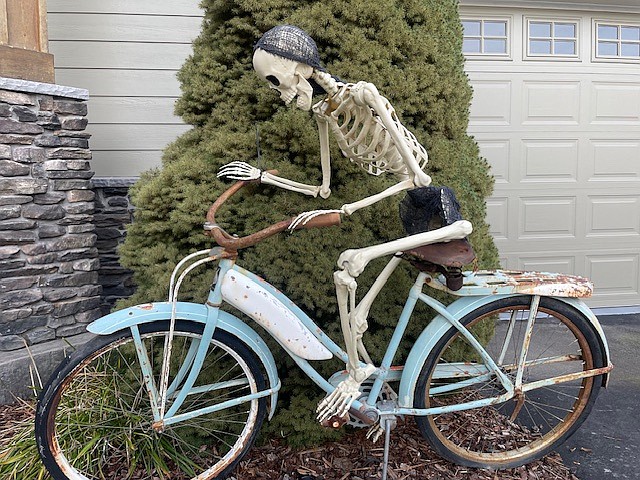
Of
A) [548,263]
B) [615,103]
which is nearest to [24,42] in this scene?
[548,263]

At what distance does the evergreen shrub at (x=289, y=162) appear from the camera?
250 centimetres

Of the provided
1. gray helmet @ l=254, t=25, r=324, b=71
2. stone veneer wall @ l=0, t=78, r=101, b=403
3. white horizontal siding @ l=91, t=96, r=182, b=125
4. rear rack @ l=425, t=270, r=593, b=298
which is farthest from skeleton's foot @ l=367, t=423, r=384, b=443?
white horizontal siding @ l=91, t=96, r=182, b=125

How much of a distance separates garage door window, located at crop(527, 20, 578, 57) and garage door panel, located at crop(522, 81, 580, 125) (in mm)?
274

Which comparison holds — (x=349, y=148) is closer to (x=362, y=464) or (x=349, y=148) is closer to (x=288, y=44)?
(x=288, y=44)

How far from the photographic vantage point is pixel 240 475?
2350mm

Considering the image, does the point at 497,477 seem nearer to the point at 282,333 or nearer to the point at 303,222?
the point at 282,333

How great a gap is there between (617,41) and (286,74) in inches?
165

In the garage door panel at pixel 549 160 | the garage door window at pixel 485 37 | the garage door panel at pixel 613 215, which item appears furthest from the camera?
the garage door panel at pixel 613 215

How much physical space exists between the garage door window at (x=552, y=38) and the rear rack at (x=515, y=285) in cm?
308

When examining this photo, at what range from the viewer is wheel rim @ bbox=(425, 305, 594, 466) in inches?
92.6

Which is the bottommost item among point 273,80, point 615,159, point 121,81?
point 615,159

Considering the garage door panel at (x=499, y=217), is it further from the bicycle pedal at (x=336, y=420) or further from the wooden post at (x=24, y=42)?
the wooden post at (x=24, y=42)

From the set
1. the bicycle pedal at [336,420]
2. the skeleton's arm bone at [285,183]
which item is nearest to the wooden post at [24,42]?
the skeleton's arm bone at [285,183]

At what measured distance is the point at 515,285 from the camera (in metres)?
2.23
